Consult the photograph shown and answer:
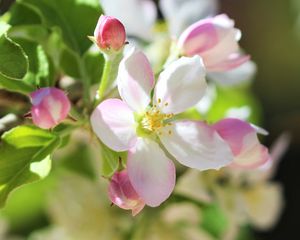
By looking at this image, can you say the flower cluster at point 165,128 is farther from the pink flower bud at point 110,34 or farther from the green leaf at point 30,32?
the green leaf at point 30,32

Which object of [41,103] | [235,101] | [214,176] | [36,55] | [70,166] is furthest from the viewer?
[235,101]

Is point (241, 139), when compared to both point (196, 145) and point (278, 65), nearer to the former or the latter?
point (196, 145)

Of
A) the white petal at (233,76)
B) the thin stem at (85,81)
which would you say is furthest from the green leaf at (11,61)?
the white petal at (233,76)

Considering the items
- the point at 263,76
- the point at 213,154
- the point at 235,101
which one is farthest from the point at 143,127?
the point at 263,76

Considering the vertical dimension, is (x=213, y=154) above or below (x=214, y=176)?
above

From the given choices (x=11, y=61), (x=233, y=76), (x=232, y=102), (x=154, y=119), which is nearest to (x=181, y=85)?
(x=154, y=119)

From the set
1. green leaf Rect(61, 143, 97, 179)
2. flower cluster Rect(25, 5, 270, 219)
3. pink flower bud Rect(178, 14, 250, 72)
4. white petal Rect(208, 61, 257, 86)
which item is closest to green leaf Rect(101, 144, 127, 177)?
flower cluster Rect(25, 5, 270, 219)

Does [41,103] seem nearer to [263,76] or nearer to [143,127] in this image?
[143,127]
